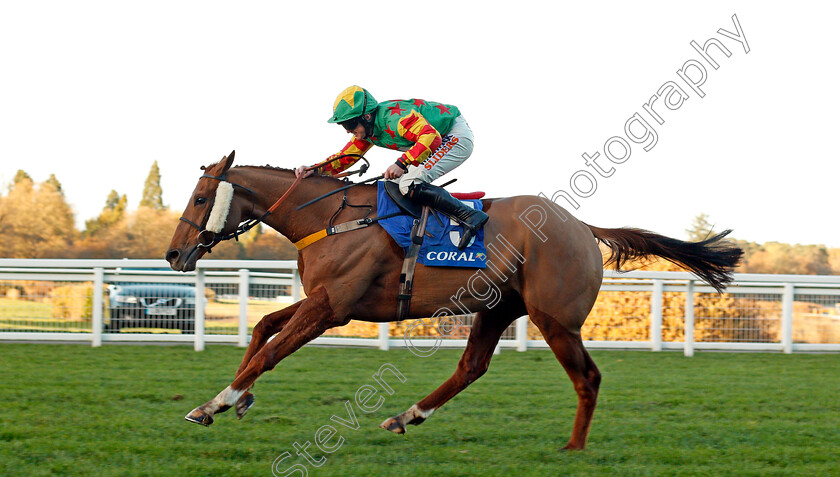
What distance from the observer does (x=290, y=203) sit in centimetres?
421

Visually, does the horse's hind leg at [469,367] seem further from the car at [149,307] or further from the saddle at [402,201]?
the car at [149,307]

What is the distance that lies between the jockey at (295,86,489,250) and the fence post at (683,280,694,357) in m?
5.57

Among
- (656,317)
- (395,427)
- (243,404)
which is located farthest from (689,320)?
(243,404)

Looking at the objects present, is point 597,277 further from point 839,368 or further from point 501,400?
point 839,368

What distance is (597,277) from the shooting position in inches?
174

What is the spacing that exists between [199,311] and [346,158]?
497 cm

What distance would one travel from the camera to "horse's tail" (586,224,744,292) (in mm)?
4836

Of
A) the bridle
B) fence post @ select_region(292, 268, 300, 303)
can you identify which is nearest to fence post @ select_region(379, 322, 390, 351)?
fence post @ select_region(292, 268, 300, 303)

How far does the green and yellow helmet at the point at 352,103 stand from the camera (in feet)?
13.6

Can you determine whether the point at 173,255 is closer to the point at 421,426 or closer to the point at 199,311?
the point at 421,426

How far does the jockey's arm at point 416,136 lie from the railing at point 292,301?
4809 mm

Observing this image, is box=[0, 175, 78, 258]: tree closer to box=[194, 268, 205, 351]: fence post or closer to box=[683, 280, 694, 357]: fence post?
box=[194, 268, 205, 351]: fence post

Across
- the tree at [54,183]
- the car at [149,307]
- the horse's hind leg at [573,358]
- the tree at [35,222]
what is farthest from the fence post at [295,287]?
the tree at [54,183]

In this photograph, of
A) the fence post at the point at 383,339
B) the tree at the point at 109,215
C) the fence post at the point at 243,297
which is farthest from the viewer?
the tree at the point at 109,215
